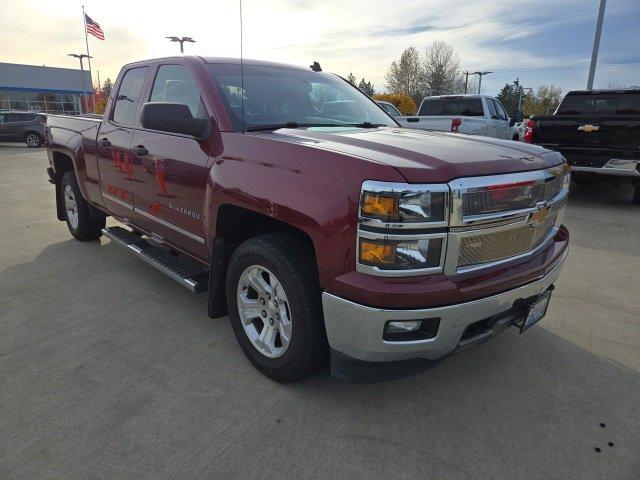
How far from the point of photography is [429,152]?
2314 mm

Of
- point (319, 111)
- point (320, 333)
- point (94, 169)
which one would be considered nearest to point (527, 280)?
point (320, 333)

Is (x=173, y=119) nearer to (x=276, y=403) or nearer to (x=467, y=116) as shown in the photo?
(x=276, y=403)

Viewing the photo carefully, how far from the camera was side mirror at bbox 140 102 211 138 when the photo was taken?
2.84m

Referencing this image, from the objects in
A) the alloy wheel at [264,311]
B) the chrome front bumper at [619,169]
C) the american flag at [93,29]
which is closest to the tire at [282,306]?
the alloy wheel at [264,311]

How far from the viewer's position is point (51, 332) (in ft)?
11.1

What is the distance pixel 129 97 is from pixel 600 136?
22.5 feet

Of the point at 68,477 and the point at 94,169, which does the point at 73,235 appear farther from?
the point at 68,477

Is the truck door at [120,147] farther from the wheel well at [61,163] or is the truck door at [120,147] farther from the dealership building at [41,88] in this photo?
the dealership building at [41,88]

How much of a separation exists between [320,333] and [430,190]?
0.94 meters

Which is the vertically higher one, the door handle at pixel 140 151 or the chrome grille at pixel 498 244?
the door handle at pixel 140 151

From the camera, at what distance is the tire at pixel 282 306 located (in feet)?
7.89

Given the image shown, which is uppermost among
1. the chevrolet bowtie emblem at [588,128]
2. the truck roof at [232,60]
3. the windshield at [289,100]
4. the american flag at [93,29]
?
the american flag at [93,29]

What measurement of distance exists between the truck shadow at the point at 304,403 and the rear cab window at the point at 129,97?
172 centimetres

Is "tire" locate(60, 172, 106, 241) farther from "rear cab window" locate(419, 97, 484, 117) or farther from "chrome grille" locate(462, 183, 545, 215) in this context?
"rear cab window" locate(419, 97, 484, 117)
